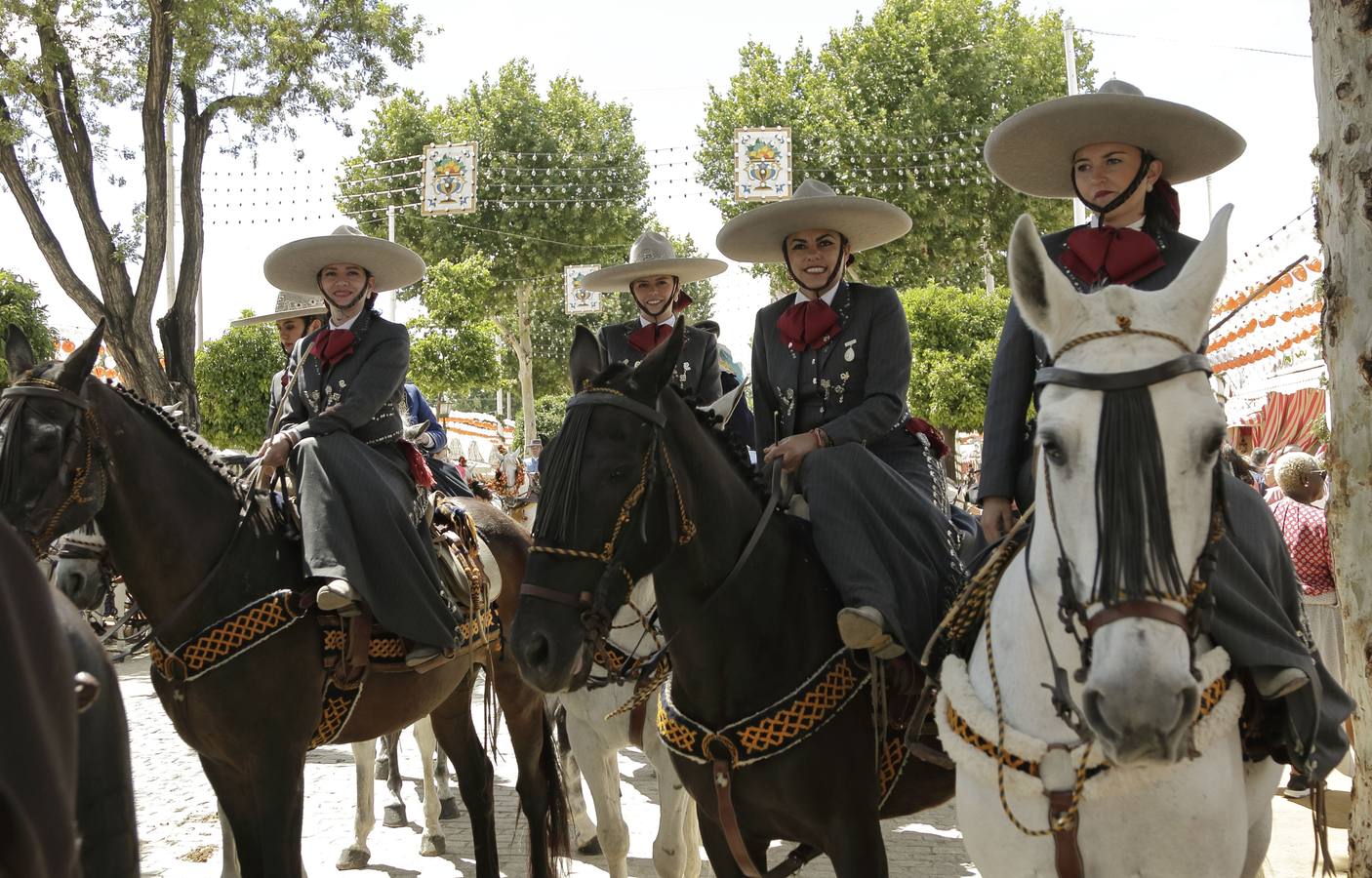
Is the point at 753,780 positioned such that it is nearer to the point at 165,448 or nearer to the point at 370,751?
the point at 165,448

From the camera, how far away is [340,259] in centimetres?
594

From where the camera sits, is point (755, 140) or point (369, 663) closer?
point (369, 663)

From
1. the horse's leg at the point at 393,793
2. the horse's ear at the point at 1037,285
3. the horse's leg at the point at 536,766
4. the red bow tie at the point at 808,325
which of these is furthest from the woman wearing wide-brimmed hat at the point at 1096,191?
the horse's leg at the point at 393,793

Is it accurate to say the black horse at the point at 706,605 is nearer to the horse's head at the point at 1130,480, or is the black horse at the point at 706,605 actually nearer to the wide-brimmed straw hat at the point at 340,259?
the horse's head at the point at 1130,480

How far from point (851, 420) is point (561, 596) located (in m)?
1.47

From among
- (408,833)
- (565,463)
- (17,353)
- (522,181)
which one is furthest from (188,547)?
(522,181)

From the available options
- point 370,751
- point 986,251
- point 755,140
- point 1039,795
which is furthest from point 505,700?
point 986,251

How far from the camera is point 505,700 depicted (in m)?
6.37

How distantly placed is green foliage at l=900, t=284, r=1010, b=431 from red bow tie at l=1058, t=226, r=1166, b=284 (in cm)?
2387

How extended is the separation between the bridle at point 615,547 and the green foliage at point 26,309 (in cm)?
1297

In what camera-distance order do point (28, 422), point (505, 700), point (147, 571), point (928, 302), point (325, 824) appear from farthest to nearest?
1. point (928, 302)
2. point (325, 824)
3. point (505, 700)
4. point (147, 571)
5. point (28, 422)

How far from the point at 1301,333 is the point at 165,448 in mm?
12407

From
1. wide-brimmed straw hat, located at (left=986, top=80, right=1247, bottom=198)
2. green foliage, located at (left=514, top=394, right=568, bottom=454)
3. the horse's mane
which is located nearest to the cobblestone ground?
→ the horse's mane

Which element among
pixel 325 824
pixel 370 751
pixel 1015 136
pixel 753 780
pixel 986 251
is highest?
pixel 986 251
